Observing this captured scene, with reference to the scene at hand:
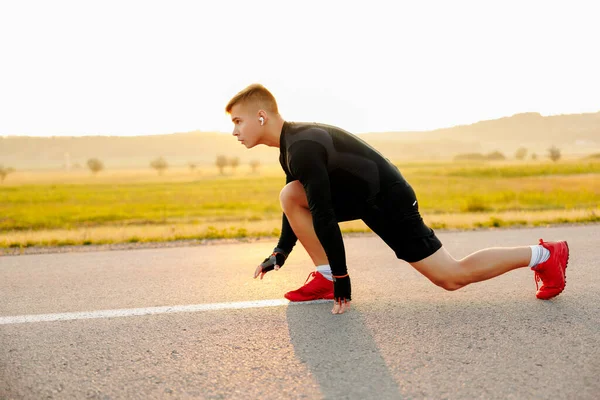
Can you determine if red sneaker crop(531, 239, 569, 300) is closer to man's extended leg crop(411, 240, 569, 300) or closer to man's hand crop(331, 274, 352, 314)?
man's extended leg crop(411, 240, 569, 300)

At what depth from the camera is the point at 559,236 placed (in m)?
7.41

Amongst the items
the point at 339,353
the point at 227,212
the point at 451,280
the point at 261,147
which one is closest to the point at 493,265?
the point at 451,280

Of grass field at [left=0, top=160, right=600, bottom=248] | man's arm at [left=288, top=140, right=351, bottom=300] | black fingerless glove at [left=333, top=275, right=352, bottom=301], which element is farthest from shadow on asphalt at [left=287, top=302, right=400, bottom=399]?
grass field at [left=0, top=160, right=600, bottom=248]

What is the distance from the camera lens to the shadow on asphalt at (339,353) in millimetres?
2477

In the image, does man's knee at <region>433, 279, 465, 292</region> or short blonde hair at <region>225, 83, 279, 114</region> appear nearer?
man's knee at <region>433, 279, 465, 292</region>

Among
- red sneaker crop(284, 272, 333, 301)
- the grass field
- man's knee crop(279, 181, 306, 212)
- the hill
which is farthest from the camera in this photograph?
the hill

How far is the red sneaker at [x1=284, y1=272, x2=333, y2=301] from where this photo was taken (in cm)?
403

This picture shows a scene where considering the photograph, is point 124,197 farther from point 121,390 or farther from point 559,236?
point 121,390

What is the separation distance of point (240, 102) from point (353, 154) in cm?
87

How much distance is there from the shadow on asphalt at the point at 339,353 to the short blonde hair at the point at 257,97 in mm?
1457

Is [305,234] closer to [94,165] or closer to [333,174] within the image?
[333,174]

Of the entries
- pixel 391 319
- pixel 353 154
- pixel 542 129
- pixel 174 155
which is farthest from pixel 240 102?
pixel 542 129

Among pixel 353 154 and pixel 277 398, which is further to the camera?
pixel 353 154

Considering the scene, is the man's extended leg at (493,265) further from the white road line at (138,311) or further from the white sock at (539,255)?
the white road line at (138,311)
